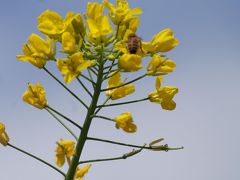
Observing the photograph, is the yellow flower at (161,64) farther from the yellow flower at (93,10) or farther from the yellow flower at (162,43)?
the yellow flower at (93,10)

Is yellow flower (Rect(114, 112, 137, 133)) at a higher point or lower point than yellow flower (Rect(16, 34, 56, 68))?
lower

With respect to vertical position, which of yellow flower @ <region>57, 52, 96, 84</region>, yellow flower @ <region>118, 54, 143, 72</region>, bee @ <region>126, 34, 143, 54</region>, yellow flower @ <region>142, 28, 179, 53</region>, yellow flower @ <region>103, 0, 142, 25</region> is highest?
yellow flower @ <region>103, 0, 142, 25</region>

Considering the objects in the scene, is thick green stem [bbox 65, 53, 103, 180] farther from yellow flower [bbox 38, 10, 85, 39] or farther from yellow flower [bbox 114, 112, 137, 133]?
yellow flower [bbox 38, 10, 85, 39]

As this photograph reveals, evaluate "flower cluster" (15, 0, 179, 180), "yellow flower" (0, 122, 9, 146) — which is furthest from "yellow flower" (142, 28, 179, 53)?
"yellow flower" (0, 122, 9, 146)

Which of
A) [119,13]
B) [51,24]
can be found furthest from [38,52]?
[119,13]

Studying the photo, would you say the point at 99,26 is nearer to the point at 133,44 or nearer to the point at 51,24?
the point at 133,44
